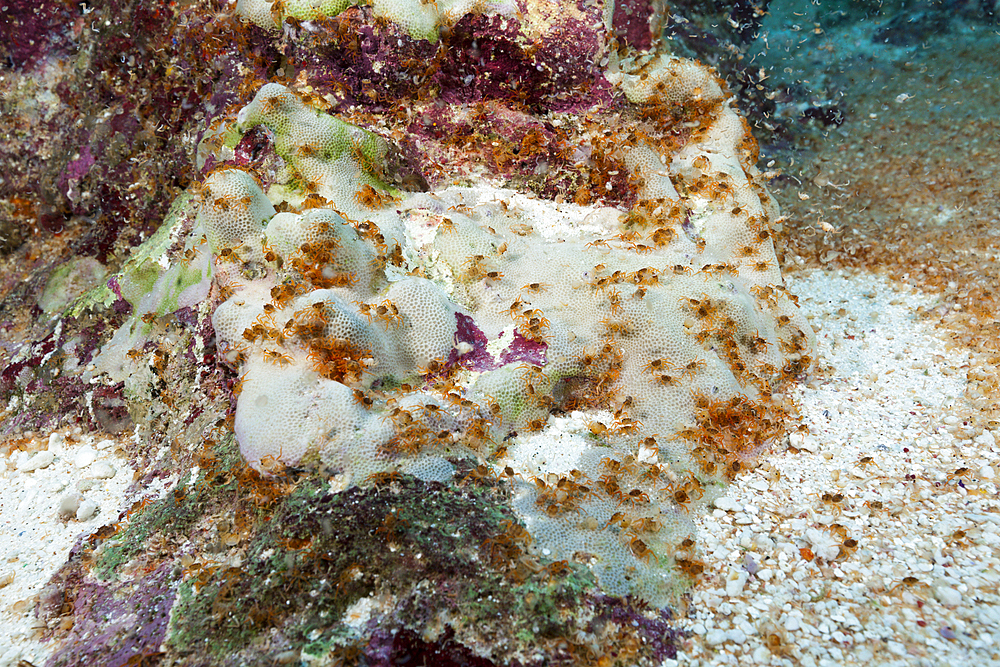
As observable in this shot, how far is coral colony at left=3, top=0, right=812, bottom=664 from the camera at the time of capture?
7.25 ft

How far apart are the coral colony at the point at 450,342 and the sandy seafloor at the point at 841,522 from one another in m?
0.20

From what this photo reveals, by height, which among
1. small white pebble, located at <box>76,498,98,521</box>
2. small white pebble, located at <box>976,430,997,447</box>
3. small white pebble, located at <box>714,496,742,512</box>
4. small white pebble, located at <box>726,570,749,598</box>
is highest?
small white pebble, located at <box>726,570,749,598</box>

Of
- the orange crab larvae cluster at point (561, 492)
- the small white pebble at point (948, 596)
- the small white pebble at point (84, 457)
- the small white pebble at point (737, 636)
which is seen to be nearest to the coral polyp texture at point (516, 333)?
the orange crab larvae cluster at point (561, 492)

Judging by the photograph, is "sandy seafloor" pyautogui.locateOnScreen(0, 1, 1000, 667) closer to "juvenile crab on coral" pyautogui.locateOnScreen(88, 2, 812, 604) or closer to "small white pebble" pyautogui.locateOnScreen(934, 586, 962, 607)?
"small white pebble" pyautogui.locateOnScreen(934, 586, 962, 607)

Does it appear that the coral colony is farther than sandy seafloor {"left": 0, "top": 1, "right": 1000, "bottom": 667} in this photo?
Yes

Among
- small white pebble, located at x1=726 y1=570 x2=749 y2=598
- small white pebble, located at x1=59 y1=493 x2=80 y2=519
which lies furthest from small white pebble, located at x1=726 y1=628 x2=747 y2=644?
small white pebble, located at x1=59 y1=493 x2=80 y2=519

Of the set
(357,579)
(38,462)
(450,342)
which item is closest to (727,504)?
(450,342)

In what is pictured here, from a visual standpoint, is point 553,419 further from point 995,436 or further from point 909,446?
point 995,436

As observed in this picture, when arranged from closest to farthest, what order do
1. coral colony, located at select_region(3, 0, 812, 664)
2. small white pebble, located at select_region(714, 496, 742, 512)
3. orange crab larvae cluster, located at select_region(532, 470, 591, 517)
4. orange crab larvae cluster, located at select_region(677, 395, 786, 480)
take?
coral colony, located at select_region(3, 0, 812, 664) → orange crab larvae cluster, located at select_region(532, 470, 591, 517) → small white pebble, located at select_region(714, 496, 742, 512) → orange crab larvae cluster, located at select_region(677, 395, 786, 480)

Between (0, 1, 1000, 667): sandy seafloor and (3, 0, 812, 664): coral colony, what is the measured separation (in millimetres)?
195

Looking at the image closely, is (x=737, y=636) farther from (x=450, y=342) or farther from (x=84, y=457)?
(x=84, y=457)

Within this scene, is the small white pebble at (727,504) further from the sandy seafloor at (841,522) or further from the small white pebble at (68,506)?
the small white pebble at (68,506)

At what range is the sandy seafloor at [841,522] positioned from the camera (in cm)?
206

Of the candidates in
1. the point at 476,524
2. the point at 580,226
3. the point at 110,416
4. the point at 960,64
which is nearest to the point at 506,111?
the point at 580,226
